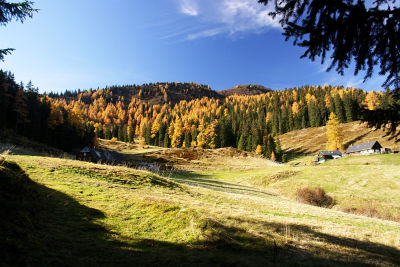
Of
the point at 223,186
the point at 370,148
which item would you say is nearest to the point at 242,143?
the point at 370,148

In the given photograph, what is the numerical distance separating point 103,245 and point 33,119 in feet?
242

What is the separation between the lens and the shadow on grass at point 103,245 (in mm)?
4062

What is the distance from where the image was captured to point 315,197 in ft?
90.0

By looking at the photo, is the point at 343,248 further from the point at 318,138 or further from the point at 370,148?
the point at 318,138

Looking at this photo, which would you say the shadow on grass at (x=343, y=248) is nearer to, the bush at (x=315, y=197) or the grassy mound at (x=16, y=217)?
the grassy mound at (x=16, y=217)

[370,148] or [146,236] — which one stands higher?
[370,148]

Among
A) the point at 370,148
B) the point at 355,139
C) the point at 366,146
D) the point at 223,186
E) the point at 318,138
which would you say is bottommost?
the point at 223,186

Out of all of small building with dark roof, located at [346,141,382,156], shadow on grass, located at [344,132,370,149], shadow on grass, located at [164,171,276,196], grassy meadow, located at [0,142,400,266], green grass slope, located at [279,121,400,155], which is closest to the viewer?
grassy meadow, located at [0,142,400,266]

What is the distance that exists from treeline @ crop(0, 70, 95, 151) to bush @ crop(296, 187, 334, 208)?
212 ft

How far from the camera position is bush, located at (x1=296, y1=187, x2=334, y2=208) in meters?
26.9

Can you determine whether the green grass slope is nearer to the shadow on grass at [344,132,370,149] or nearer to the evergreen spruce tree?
the shadow on grass at [344,132,370,149]

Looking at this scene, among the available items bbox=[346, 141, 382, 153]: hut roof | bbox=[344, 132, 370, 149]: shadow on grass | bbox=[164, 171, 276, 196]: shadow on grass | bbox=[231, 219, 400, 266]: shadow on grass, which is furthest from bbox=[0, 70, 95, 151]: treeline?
bbox=[344, 132, 370, 149]: shadow on grass

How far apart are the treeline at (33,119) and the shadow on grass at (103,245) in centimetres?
5855

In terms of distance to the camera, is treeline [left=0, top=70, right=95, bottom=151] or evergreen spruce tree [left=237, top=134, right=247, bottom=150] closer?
treeline [left=0, top=70, right=95, bottom=151]
